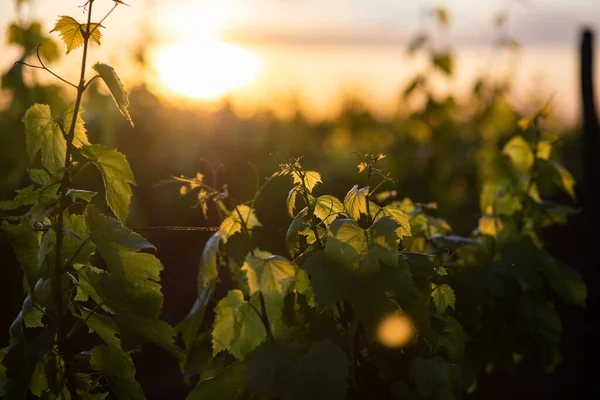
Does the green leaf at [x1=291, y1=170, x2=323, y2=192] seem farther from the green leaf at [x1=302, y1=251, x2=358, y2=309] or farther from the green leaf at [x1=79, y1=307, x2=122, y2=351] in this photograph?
the green leaf at [x1=79, y1=307, x2=122, y2=351]

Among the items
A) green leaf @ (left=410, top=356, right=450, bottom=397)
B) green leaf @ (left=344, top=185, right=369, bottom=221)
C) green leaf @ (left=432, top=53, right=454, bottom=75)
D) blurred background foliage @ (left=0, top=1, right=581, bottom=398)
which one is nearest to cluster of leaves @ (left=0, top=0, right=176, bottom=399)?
green leaf @ (left=344, top=185, right=369, bottom=221)

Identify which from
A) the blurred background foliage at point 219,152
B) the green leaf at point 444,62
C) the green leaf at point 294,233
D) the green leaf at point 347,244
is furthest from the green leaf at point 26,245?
the green leaf at point 444,62

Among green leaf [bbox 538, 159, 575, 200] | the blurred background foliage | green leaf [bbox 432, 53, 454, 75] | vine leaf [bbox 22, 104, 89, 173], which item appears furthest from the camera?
green leaf [bbox 432, 53, 454, 75]

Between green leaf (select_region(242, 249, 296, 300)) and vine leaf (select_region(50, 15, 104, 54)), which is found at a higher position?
vine leaf (select_region(50, 15, 104, 54))

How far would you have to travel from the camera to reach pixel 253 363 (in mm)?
1713

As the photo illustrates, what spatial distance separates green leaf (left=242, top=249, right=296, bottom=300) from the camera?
1785mm

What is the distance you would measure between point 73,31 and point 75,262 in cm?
62

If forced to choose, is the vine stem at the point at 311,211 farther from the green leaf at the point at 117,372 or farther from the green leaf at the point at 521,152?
the green leaf at the point at 521,152

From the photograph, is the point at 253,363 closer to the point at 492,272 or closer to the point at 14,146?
the point at 492,272

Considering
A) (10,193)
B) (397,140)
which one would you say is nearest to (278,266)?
(10,193)

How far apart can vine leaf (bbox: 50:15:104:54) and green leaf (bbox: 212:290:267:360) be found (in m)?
0.80

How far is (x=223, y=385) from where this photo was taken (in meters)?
1.88

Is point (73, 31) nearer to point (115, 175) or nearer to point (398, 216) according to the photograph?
point (115, 175)

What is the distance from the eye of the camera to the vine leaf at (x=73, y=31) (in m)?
1.79
